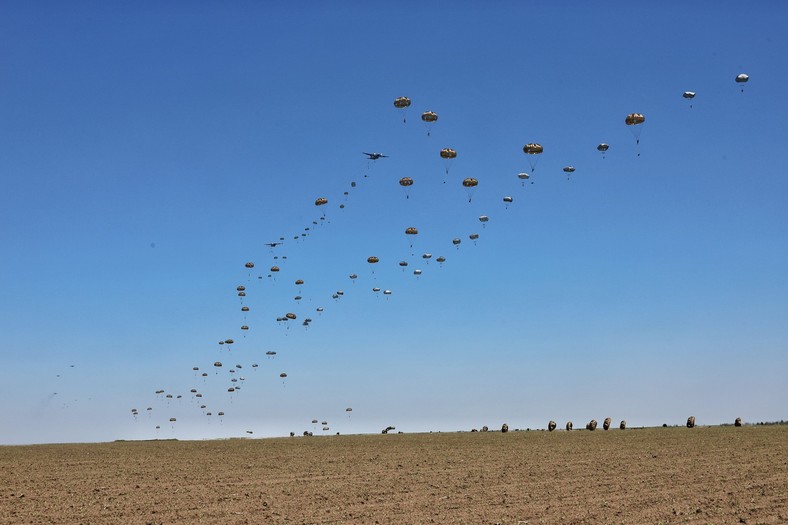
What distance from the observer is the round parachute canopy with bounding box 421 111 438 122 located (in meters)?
55.8

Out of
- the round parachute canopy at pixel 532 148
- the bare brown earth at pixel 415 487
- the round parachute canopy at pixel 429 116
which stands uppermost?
the round parachute canopy at pixel 429 116

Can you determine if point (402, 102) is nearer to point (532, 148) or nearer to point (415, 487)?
point (532, 148)

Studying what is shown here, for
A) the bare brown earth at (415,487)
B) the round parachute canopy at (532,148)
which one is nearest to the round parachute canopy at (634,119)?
the round parachute canopy at (532,148)

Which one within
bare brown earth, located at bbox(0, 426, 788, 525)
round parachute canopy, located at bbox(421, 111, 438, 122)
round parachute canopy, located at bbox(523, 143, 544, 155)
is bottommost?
bare brown earth, located at bbox(0, 426, 788, 525)

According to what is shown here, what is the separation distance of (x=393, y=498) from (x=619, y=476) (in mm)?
12909

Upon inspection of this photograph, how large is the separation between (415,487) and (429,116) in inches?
1272

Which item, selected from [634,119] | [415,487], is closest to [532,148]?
[634,119]

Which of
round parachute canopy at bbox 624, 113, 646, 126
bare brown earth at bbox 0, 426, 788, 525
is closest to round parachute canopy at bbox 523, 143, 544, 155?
round parachute canopy at bbox 624, 113, 646, 126

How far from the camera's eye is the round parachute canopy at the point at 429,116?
55.8 m

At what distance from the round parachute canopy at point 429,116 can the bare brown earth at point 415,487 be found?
84.5ft

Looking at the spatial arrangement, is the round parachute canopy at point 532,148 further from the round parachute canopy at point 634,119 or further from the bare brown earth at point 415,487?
the bare brown earth at point 415,487

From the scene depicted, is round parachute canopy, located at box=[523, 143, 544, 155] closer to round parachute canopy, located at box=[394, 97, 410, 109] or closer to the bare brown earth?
round parachute canopy, located at box=[394, 97, 410, 109]

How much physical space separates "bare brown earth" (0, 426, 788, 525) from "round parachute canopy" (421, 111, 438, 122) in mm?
25767

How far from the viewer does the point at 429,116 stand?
55.8 m
